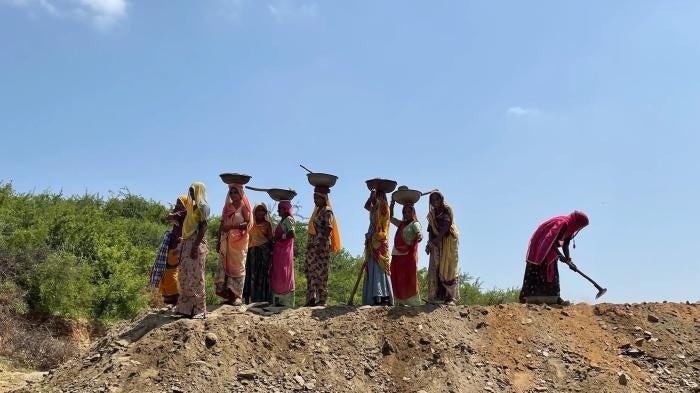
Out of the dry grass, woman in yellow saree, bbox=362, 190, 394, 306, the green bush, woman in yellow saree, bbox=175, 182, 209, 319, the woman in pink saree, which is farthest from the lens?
the green bush

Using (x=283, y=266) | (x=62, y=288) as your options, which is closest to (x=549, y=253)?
(x=283, y=266)

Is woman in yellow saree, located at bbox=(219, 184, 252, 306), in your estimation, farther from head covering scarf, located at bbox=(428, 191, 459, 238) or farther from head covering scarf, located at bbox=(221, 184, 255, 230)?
head covering scarf, located at bbox=(428, 191, 459, 238)

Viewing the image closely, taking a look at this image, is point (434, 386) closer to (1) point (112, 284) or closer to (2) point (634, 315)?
(2) point (634, 315)

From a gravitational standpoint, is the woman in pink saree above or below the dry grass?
above

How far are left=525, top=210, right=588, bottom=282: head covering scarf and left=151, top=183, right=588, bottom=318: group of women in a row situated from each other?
0.6 inches

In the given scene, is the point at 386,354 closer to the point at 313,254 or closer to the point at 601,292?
the point at 313,254

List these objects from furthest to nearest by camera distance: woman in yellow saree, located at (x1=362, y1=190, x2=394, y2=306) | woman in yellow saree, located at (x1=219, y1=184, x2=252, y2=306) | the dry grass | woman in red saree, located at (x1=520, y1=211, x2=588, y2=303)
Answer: the dry grass
woman in red saree, located at (x1=520, y1=211, x2=588, y2=303)
woman in yellow saree, located at (x1=362, y1=190, x2=394, y2=306)
woman in yellow saree, located at (x1=219, y1=184, x2=252, y2=306)

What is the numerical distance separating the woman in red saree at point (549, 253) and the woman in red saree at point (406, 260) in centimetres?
181

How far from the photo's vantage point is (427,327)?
7898mm

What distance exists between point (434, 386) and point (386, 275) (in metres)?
2.07

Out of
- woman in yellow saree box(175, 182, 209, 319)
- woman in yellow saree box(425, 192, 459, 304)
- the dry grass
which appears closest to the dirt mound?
woman in yellow saree box(175, 182, 209, 319)

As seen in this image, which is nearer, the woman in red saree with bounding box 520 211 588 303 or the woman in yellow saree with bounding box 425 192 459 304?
the woman in yellow saree with bounding box 425 192 459 304

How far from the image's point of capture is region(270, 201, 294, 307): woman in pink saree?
8836 mm

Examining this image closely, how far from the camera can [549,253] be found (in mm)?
9375
